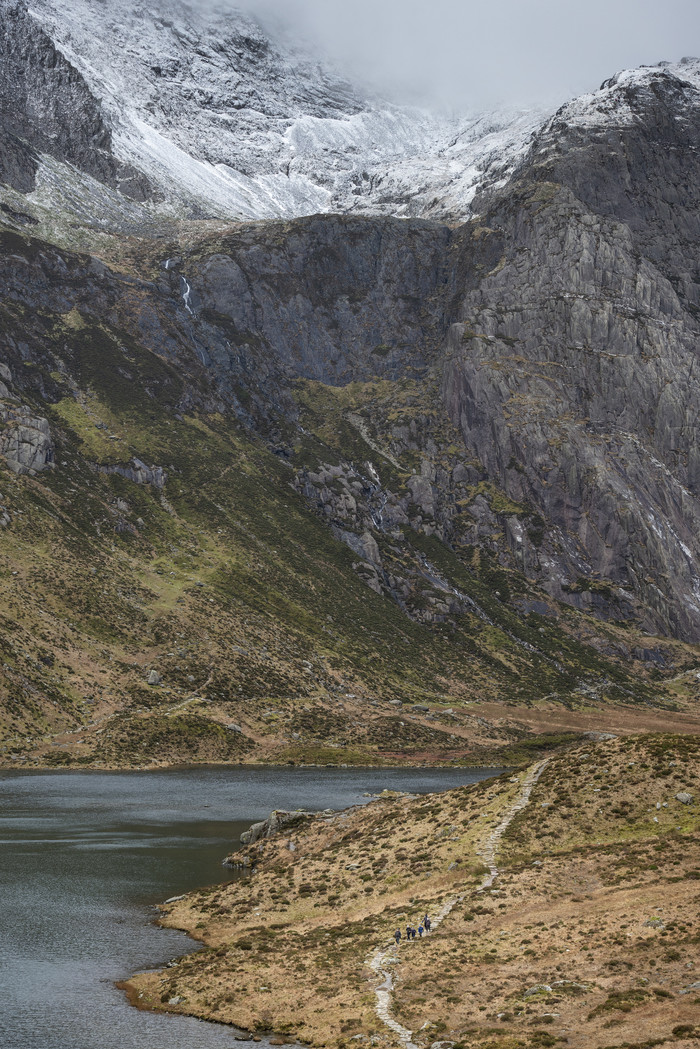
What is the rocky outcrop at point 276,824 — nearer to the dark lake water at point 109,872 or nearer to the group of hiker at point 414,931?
the dark lake water at point 109,872

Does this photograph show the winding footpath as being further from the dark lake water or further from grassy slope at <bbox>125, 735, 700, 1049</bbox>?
the dark lake water

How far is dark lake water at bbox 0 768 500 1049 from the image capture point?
41.4m

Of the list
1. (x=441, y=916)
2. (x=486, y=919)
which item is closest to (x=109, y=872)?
(x=441, y=916)

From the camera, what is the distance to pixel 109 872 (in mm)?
72250

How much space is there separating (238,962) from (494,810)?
2425 cm

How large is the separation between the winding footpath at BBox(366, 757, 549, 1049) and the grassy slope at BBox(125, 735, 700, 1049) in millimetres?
470

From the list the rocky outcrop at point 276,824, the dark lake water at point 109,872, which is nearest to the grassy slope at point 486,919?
the rocky outcrop at point 276,824

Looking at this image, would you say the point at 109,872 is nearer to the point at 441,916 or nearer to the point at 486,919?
the point at 441,916

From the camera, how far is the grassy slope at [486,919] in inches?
1431

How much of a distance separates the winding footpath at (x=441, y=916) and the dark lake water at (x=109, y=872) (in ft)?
23.2

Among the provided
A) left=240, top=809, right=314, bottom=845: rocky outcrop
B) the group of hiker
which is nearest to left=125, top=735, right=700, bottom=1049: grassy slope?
A: the group of hiker

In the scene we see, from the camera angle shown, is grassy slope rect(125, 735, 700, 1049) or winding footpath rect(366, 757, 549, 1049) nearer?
grassy slope rect(125, 735, 700, 1049)

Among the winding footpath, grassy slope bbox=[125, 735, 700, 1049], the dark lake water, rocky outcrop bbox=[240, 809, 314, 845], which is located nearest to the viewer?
grassy slope bbox=[125, 735, 700, 1049]

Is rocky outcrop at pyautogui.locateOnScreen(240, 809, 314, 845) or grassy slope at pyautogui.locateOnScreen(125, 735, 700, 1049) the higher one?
grassy slope at pyautogui.locateOnScreen(125, 735, 700, 1049)
